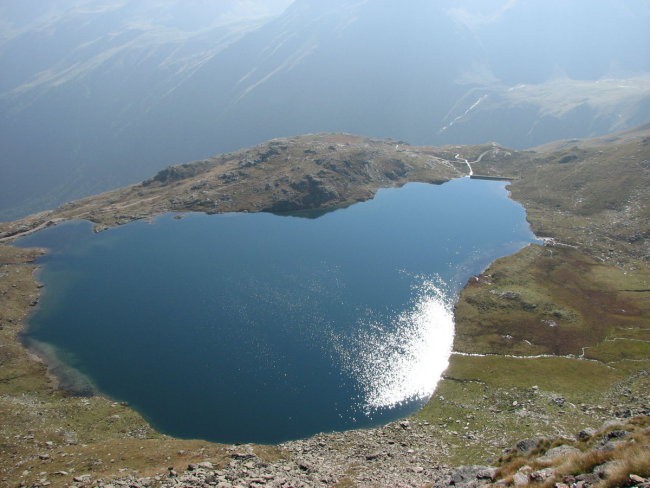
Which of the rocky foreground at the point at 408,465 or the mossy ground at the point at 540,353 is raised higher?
the rocky foreground at the point at 408,465

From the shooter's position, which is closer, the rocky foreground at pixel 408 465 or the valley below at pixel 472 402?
the rocky foreground at pixel 408 465

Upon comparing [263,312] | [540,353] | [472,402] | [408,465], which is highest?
[263,312]

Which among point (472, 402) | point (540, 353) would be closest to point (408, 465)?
point (472, 402)

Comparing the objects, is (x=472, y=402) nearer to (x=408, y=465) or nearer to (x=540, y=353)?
(x=408, y=465)

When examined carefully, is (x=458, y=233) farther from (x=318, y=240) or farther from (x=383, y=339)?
(x=383, y=339)

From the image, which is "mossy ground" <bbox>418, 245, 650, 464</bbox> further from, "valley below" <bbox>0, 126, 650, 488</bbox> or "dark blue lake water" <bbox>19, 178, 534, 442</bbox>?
"dark blue lake water" <bbox>19, 178, 534, 442</bbox>

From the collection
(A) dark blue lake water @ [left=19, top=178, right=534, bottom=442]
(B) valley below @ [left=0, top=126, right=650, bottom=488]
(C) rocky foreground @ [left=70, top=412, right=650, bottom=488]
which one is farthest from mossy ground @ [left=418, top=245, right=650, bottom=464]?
(C) rocky foreground @ [left=70, top=412, right=650, bottom=488]

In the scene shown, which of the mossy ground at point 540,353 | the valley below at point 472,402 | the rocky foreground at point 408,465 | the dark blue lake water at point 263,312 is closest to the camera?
the rocky foreground at point 408,465

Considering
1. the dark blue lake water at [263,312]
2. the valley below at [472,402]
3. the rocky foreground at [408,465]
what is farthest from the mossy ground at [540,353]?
the rocky foreground at [408,465]

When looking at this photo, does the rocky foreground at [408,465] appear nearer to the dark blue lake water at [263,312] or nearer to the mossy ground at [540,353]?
the mossy ground at [540,353]
